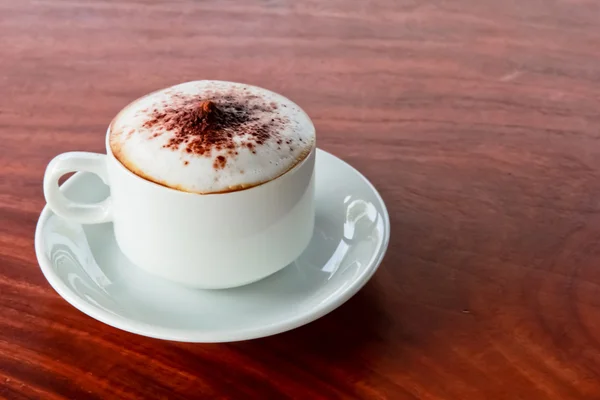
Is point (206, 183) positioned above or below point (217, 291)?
above

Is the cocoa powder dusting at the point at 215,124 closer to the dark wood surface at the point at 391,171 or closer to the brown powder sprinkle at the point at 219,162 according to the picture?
the brown powder sprinkle at the point at 219,162

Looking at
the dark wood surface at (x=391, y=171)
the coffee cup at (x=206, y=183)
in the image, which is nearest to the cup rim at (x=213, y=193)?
the coffee cup at (x=206, y=183)

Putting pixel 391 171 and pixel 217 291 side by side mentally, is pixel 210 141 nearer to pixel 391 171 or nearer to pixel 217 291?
pixel 217 291

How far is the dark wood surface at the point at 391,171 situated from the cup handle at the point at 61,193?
6 cm

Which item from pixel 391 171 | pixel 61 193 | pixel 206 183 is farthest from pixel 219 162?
pixel 391 171

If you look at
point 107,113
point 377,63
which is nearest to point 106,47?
point 107,113

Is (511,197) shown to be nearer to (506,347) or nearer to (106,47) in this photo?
(506,347)

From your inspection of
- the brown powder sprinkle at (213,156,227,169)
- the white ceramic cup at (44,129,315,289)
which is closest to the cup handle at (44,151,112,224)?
the white ceramic cup at (44,129,315,289)

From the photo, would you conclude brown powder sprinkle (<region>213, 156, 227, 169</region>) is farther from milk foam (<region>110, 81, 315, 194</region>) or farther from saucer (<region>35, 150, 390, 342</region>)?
saucer (<region>35, 150, 390, 342</region>)

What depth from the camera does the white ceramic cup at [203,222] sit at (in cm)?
48

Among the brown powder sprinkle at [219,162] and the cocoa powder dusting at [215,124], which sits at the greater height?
the cocoa powder dusting at [215,124]

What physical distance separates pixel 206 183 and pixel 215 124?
0.18 feet

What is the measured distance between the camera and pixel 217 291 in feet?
1.77

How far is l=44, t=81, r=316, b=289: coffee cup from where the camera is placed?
1.57 ft
